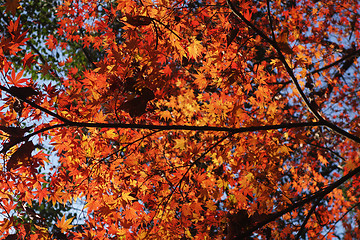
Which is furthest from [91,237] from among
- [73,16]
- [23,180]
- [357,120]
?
[357,120]

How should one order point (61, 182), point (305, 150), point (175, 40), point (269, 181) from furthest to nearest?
point (305, 150)
point (269, 181)
point (61, 182)
point (175, 40)

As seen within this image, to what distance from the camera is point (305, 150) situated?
947 centimetres

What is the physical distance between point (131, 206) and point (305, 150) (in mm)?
7809

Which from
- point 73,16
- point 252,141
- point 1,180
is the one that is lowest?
point 1,180

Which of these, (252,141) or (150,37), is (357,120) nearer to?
(252,141)

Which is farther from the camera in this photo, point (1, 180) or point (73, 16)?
point (73, 16)

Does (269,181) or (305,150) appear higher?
(305,150)

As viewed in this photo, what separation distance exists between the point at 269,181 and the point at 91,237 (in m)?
2.38

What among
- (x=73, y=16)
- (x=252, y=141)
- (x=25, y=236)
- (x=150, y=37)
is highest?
(x=73, y=16)

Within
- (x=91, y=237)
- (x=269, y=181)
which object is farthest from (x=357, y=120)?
(x=91, y=237)

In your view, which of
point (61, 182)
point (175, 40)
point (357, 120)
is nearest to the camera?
point (175, 40)

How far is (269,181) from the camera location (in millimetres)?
3824

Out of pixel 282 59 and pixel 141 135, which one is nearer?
pixel 282 59

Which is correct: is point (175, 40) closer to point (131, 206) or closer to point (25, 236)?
point (131, 206)
